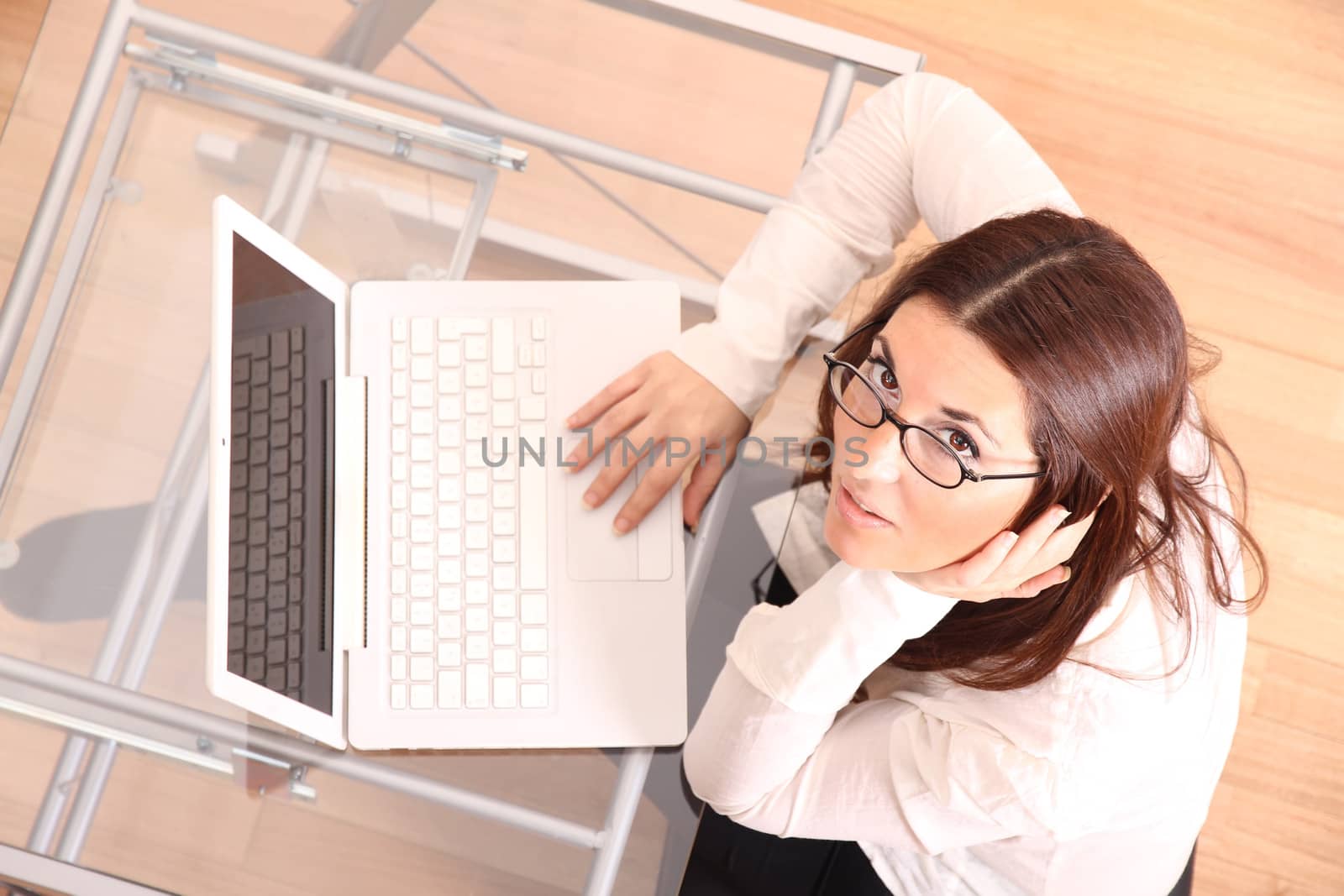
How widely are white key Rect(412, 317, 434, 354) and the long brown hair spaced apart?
386 mm

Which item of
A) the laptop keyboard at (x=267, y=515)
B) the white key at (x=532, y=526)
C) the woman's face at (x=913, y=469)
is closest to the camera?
the woman's face at (x=913, y=469)

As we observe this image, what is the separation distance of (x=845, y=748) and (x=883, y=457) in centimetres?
27

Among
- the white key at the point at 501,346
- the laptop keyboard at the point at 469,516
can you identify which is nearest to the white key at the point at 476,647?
the laptop keyboard at the point at 469,516

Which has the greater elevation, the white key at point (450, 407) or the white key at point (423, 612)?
the white key at point (450, 407)

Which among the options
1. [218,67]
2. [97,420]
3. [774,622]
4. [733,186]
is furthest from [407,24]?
[774,622]

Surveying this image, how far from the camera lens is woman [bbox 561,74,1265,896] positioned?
0.65 m

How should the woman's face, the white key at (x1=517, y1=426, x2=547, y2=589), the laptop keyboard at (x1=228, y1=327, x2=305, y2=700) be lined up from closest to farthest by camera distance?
the woman's face < the laptop keyboard at (x1=228, y1=327, x2=305, y2=700) < the white key at (x1=517, y1=426, x2=547, y2=589)

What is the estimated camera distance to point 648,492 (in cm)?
86

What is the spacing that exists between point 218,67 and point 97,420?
0.36m

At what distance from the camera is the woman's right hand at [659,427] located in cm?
86

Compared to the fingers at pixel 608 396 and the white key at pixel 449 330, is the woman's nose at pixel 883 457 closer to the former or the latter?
the fingers at pixel 608 396

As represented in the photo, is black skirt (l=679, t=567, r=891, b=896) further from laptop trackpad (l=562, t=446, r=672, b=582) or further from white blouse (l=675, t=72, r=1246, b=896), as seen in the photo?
laptop trackpad (l=562, t=446, r=672, b=582)

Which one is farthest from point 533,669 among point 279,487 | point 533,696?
point 279,487

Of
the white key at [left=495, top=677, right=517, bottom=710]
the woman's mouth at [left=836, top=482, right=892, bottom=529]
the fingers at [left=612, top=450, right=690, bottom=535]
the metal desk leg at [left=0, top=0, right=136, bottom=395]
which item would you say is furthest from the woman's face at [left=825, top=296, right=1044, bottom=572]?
the metal desk leg at [left=0, top=0, right=136, bottom=395]
